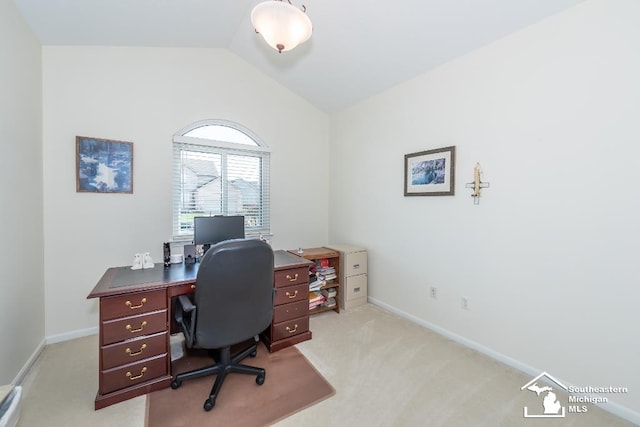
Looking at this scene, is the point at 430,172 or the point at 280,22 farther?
the point at 430,172

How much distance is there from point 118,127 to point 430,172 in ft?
10.4

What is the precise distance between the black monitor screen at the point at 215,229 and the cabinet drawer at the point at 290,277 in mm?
638

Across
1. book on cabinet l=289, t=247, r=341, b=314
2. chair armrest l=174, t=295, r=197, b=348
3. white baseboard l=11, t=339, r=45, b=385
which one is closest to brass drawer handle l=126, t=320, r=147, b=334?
chair armrest l=174, t=295, r=197, b=348

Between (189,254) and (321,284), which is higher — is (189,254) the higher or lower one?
the higher one

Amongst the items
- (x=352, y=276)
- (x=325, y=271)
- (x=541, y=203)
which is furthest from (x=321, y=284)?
(x=541, y=203)

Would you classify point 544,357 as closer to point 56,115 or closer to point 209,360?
point 209,360

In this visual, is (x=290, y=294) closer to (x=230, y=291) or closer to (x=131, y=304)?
(x=230, y=291)

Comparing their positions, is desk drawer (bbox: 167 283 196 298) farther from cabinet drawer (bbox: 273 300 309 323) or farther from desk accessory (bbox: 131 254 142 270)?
cabinet drawer (bbox: 273 300 309 323)

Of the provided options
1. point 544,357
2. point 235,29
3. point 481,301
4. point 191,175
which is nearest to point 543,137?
point 481,301

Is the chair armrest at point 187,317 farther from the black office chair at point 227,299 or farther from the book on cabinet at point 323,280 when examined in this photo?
the book on cabinet at point 323,280

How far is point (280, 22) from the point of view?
1.64m

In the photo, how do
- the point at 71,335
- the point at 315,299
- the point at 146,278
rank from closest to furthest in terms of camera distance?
the point at 146,278 → the point at 71,335 → the point at 315,299

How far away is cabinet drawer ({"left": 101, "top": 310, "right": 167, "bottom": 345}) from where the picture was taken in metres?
1.74

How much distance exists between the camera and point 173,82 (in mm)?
2906
